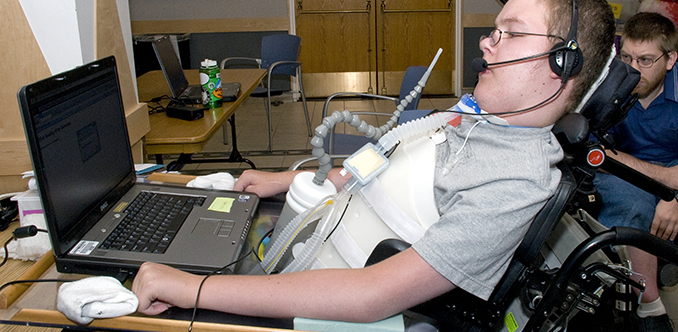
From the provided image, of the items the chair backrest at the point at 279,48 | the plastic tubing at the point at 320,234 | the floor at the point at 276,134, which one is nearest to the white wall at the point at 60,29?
the plastic tubing at the point at 320,234

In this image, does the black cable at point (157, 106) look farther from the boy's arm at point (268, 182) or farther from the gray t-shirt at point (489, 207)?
the gray t-shirt at point (489, 207)

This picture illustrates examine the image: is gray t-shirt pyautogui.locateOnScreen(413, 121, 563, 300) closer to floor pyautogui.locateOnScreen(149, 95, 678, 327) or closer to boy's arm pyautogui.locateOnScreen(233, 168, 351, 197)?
boy's arm pyautogui.locateOnScreen(233, 168, 351, 197)

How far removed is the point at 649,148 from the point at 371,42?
428cm

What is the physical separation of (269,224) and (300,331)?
0.48 meters

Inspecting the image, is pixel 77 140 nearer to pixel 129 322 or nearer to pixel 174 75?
pixel 129 322

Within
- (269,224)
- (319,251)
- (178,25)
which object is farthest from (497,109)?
(178,25)

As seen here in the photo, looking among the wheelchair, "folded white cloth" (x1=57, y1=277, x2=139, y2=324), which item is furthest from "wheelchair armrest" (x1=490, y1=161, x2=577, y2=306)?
"folded white cloth" (x1=57, y1=277, x2=139, y2=324)

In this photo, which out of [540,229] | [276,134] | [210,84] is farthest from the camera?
[276,134]

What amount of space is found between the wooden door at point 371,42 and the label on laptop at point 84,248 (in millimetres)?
5181

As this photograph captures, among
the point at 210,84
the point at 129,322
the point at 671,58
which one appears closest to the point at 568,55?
the point at 129,322

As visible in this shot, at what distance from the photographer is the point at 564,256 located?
1026 mm

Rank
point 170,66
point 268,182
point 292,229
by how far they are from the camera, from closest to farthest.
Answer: point 292,229 → point 268,182 → point 170,66

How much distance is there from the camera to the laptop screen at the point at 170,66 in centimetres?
243

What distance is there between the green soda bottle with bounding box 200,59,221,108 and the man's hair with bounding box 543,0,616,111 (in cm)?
180
